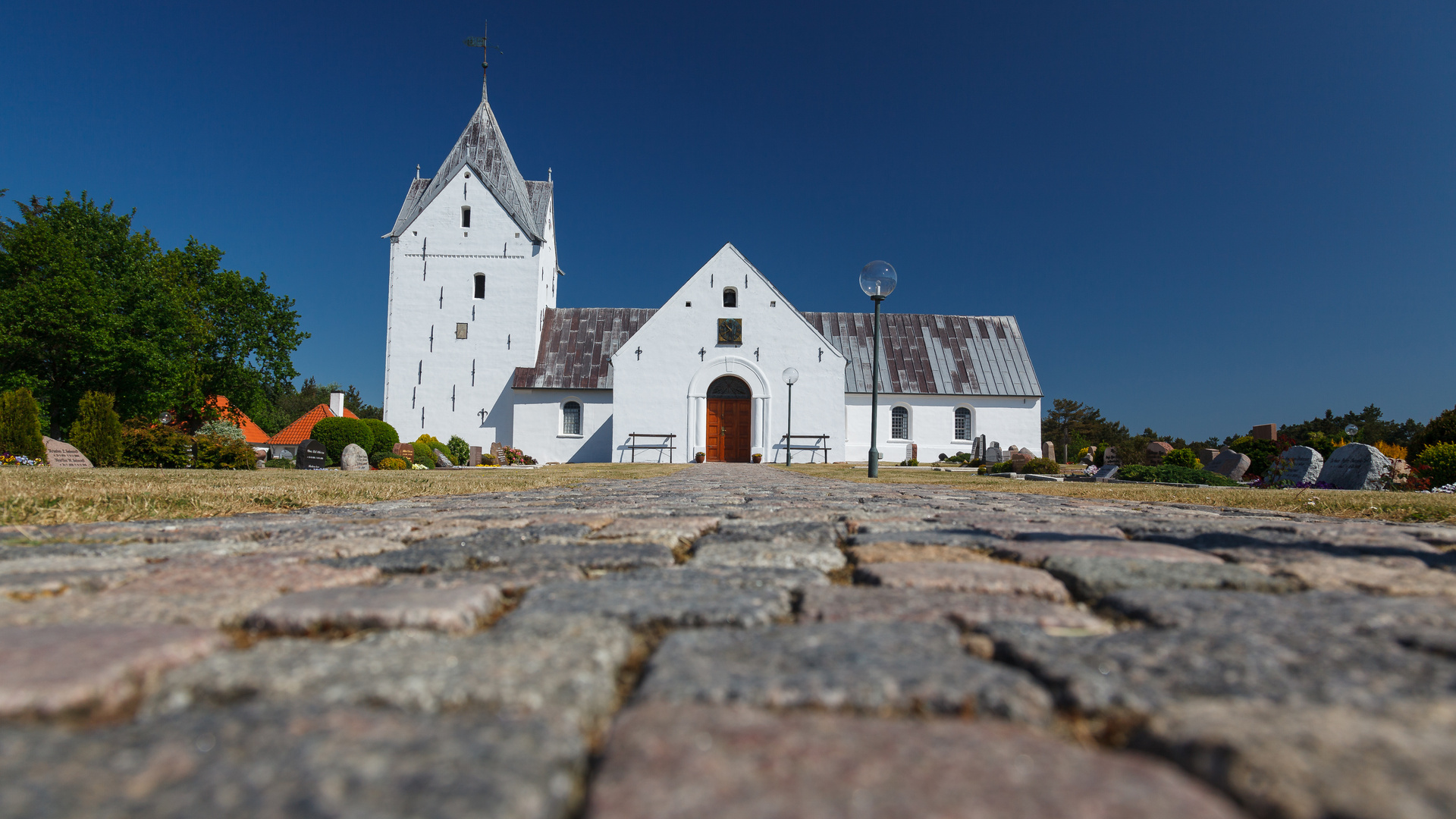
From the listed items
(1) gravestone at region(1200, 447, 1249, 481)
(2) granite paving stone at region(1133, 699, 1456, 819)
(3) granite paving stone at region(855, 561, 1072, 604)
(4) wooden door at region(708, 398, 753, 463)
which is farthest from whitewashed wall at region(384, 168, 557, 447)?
(2) granite paving stone at region(1133, 699, 1456, 819)

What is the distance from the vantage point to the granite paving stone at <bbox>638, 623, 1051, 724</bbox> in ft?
2.94

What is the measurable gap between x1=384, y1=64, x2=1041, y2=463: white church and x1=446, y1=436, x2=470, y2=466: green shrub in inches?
75.5

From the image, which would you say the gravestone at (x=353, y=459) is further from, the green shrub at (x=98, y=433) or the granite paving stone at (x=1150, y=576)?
the granite paving stone at (x=1150, y=576)

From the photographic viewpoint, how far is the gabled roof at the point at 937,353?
2694 cm

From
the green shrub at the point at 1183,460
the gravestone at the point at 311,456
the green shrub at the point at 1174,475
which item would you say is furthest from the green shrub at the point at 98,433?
the green shrub at the point at 1183,460

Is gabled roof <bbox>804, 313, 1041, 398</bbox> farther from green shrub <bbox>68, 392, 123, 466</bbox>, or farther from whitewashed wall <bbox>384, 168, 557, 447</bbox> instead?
green shrub <bbox>68, 392, 123, 466</bbox>

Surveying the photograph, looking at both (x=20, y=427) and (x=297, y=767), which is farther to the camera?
(x=20, y=427)

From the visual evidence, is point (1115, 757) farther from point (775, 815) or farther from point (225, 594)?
point (225, 594)

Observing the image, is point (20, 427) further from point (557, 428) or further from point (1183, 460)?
point (1183, 460)

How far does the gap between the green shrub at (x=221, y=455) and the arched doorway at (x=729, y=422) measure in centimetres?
1312

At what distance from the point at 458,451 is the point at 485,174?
421 inches

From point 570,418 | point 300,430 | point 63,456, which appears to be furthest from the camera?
point 300,430

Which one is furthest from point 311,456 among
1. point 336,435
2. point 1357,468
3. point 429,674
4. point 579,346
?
point 1357,468

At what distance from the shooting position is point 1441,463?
10312 mm
